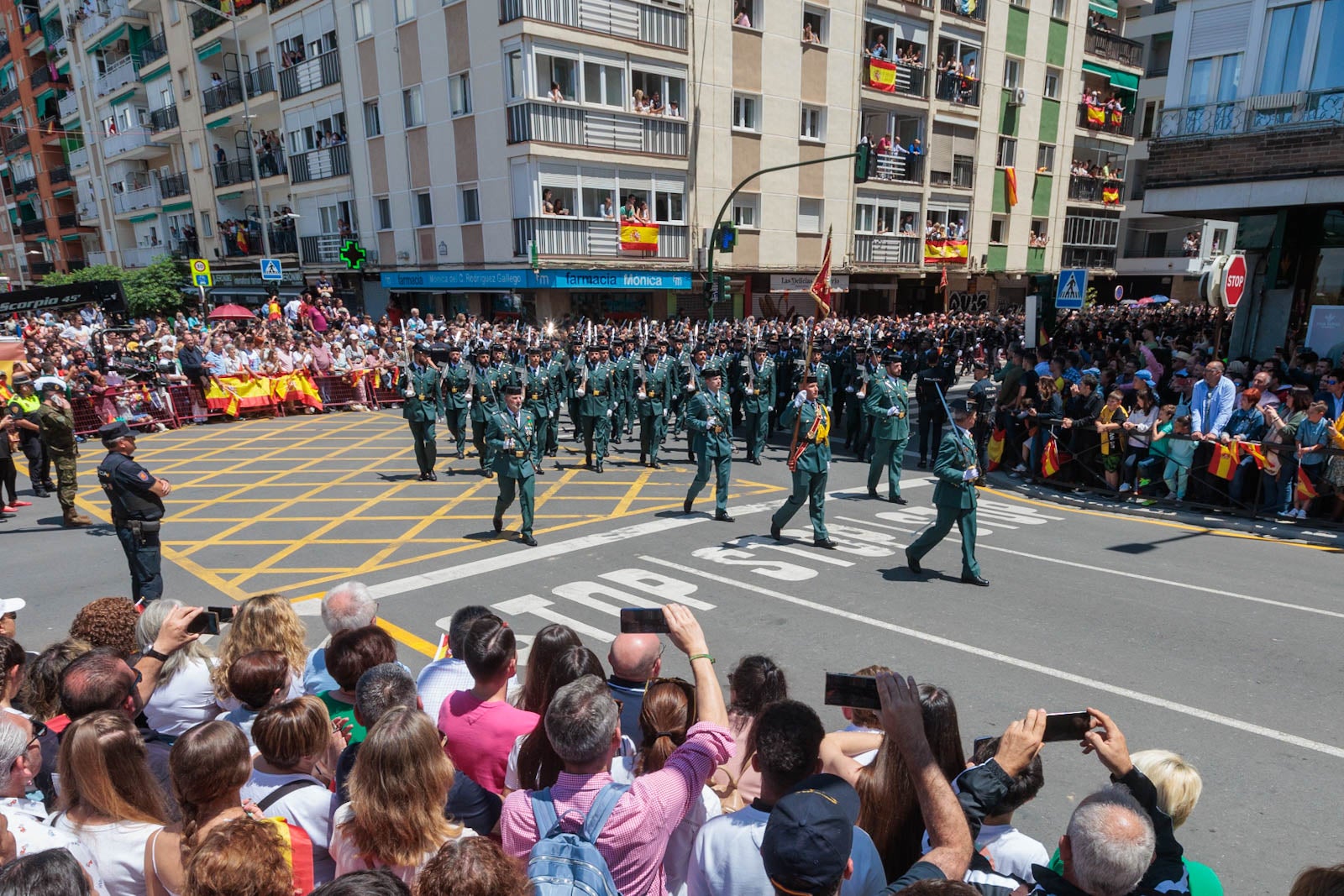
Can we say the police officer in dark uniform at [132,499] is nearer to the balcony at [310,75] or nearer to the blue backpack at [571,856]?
the blue backpack at [571,856]

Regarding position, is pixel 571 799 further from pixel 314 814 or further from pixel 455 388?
pixel 455 388

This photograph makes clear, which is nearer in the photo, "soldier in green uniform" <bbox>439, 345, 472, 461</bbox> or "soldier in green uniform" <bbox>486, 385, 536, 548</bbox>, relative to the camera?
"soldier in green uniform" <bbox>486, 385, 536, 548</bbox>

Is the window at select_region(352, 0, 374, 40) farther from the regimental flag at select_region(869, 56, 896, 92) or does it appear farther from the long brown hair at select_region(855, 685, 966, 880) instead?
the long brown hair at select_region(855, 685, 966, 880)

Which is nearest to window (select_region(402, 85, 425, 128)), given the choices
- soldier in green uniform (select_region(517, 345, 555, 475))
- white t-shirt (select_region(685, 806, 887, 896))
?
soldier in green uniform (select_region(517, 345, 555, 475))

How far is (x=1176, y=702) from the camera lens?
5.90 meters

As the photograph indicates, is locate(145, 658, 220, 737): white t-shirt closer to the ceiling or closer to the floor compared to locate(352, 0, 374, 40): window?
closer to the floor

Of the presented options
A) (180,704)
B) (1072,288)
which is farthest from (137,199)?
(180,704)

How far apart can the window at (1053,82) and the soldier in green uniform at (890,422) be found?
31.2 m

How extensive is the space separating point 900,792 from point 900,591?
5572mm

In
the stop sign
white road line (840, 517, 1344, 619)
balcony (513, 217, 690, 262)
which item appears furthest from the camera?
balcony (513, 217, 690, 262)

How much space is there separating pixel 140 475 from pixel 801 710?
6935 millimetres

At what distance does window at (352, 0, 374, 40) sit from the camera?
90.7ft

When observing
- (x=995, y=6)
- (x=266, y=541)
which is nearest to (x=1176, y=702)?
(x=266, y=541)

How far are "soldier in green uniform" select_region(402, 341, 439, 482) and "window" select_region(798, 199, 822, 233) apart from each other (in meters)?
19.9
